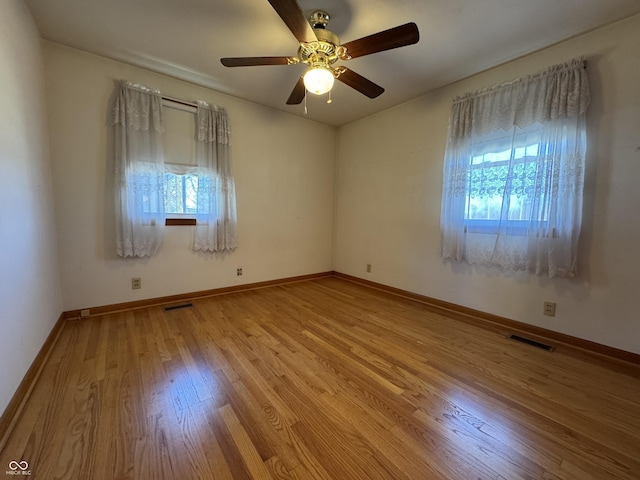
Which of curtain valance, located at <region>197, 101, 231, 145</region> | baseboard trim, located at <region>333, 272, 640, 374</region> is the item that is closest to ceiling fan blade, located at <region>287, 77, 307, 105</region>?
curtain valance, located at <region>197, 101, 231, 145</region>

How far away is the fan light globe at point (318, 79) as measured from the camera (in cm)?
177

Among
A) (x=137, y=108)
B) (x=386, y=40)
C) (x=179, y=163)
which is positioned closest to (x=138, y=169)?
(x=179, y=163)

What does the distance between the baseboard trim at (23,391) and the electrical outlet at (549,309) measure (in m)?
3.52

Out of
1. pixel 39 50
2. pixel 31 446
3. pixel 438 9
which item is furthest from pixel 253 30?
pixel 31 446

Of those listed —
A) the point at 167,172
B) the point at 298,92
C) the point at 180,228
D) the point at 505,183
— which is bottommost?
the point at 180,228

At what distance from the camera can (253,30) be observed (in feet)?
6.50

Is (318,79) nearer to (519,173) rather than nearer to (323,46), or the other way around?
(323,46)

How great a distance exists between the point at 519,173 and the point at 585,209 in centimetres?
54

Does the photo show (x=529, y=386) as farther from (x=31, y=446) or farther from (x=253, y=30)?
(x=253, y=30)

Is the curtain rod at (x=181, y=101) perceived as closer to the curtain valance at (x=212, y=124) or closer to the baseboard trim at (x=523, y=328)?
the curtain valance at (x=212, y=124)

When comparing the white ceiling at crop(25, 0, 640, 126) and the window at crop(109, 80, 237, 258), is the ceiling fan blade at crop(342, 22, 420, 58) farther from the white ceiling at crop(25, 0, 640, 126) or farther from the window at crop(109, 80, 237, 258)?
the window at crop(109, 80, 237, 258)

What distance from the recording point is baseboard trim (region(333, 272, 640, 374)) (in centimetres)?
186

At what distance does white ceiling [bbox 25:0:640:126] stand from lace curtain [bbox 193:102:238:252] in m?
0.45

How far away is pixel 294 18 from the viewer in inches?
56.1
